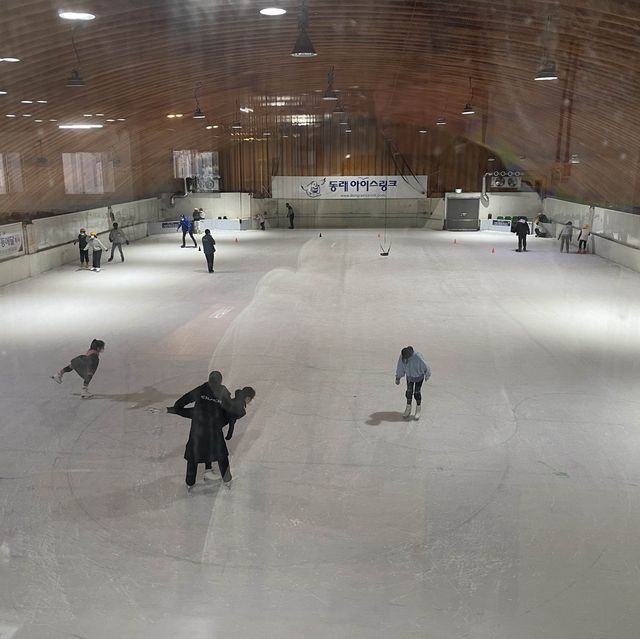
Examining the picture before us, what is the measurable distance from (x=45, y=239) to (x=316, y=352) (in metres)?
13.7

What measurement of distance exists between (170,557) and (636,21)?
1113 centimetres

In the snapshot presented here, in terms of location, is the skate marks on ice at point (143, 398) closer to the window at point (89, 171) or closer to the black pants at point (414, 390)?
the black pants at point (414, 390)

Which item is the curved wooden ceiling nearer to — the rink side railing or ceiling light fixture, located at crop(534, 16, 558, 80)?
ceiling light fixture, located at crop(534, 16, 558, 80)

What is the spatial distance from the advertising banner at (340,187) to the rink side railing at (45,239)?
1046 cm

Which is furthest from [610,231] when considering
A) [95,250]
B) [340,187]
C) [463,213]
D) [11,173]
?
[11,173]

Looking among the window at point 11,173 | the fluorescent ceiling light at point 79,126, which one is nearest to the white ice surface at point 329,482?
the window at point 11,173

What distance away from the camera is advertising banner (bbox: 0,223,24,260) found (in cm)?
1931

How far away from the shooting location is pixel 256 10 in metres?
13.2

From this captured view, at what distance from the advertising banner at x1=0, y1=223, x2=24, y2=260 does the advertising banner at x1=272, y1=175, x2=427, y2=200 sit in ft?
64.0

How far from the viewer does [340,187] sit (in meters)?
38.2

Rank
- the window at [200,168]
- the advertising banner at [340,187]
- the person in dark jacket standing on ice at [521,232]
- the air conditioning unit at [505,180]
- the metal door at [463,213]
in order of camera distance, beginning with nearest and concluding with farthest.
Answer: the person in dark jacket standing on ice at [521,232], the metal door at [463,213], the air conditioning unit at [505,180], the window at [200,168], the advertising banner at [340,187]

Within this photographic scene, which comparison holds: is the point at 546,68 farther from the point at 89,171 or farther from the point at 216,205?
the point at 216,205

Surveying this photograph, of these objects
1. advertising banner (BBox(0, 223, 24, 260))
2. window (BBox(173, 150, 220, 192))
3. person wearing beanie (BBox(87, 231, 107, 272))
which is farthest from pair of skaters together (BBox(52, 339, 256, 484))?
window (BBox(173, 150, 220, 192))

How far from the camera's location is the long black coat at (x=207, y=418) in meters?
6.55
